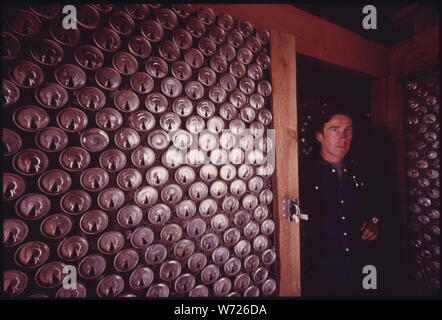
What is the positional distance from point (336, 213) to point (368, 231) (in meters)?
0.43

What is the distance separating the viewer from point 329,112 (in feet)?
7.36

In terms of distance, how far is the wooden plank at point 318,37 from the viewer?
1597mm

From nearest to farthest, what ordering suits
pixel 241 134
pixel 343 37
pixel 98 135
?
pixel 98 135 < pixel 241 134 < pixel 343 37

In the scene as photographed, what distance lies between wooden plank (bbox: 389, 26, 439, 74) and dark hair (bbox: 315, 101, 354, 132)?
0.92 meters

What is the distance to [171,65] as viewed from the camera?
127 centimetres

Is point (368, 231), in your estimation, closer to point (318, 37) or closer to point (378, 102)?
point (378, 102)

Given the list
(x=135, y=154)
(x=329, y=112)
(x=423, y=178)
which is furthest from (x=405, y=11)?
(x=135, y=154)

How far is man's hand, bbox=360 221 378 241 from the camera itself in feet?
7.14

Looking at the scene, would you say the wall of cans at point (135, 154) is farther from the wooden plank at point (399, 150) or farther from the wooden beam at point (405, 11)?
the wooden beam at point (405, 11)

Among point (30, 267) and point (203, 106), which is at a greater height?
point (203, 106)

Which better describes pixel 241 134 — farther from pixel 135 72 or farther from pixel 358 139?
pixel 358 139

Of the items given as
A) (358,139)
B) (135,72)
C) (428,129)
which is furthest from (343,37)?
(135,72)

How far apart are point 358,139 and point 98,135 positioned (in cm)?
290

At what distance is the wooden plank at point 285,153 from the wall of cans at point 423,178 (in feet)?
5.79
